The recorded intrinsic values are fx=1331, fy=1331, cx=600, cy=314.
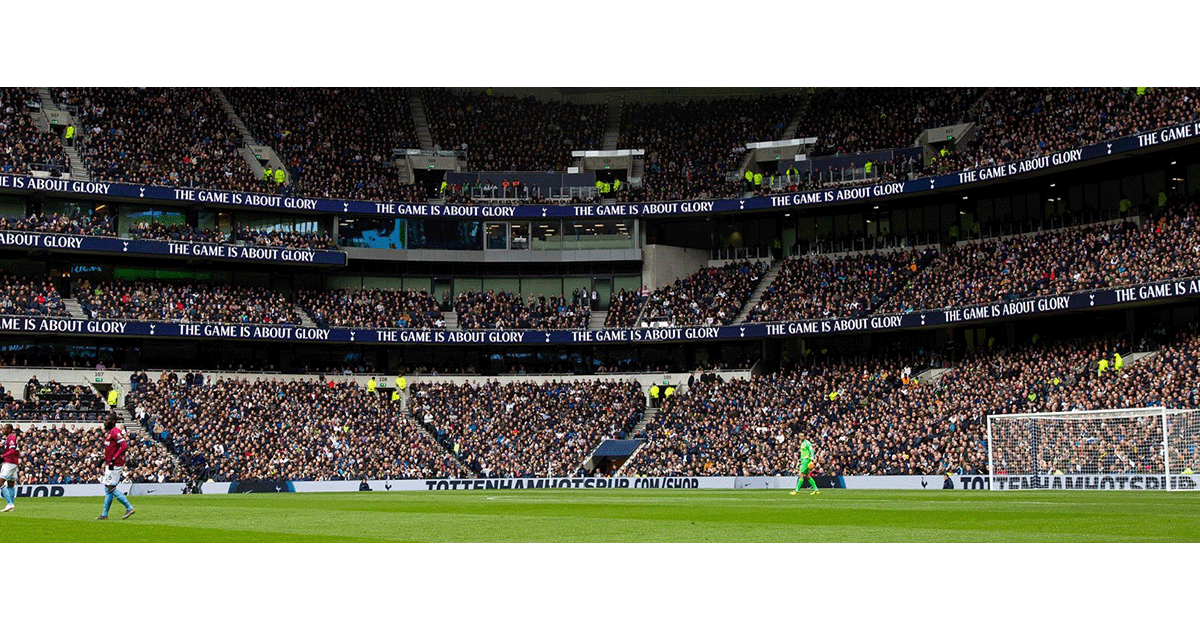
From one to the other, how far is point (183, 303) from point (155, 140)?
899cm

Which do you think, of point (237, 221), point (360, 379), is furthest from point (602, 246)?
point (237, 221)

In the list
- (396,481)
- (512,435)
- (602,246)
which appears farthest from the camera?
(602,246)

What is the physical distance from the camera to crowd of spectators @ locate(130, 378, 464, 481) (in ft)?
188

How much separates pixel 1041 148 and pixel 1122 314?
8.30 meters

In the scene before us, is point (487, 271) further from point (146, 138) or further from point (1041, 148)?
point (1041, 148)

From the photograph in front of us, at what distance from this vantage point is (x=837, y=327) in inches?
2539

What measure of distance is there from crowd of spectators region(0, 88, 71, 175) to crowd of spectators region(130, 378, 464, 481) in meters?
12.1

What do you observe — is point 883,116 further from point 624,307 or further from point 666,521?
point 666,521

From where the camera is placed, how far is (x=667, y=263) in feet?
244

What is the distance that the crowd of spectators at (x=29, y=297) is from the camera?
60.9 m

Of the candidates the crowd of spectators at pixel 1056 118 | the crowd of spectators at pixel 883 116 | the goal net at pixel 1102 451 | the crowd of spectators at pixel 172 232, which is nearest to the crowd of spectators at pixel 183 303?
the crowd of spectators at pixel 172 232

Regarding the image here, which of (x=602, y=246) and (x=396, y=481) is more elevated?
(x=602, y=246)

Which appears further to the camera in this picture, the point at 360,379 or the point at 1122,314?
the point at 360,379

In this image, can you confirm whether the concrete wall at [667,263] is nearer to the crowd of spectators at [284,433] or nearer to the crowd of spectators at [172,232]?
the crowd of spectators at [284,433]
